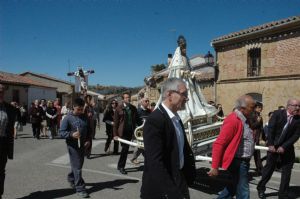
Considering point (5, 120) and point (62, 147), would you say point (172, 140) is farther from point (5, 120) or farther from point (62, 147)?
point (62, 147)

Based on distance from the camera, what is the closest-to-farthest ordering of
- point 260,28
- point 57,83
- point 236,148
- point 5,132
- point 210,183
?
point 236,148, point 5,132, point 210,183, point 260,28, point 57,83

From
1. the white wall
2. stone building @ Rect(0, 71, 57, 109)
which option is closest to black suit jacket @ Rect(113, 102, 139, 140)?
stone building @ Rect(0, 71, 57, 109)

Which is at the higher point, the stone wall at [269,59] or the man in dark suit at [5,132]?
the stone wall at [269,59]

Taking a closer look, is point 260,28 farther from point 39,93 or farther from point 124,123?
point 39,93

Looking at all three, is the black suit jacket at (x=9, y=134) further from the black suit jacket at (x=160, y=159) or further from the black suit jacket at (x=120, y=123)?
the black suit jacket at (x=160, y=159)

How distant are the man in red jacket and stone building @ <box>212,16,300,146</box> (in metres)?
11.2

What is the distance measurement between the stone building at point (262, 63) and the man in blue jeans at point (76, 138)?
441 inches

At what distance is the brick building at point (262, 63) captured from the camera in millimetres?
15148

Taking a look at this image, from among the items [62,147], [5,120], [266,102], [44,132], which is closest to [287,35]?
[266,102]

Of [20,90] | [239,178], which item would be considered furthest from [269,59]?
[20,90]

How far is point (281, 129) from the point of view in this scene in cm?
615

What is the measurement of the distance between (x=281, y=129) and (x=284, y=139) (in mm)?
174

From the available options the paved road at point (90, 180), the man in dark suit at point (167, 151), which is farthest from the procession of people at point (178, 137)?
the paved road at point (90, 180)

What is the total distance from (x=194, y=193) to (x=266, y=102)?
10.8 meters
